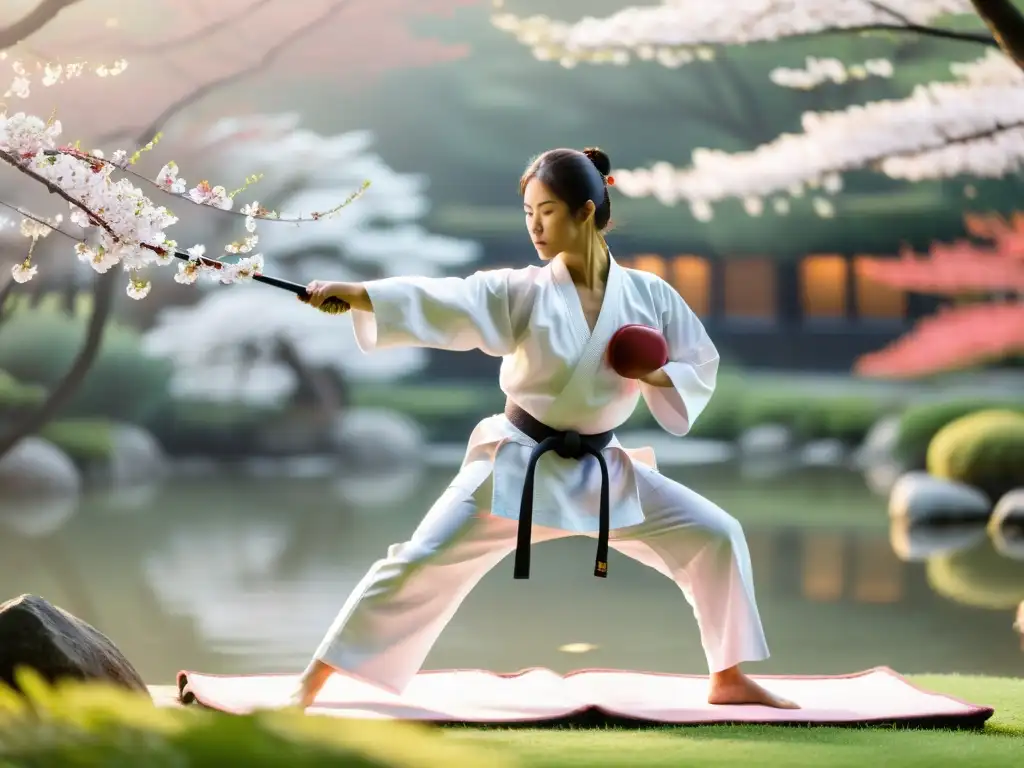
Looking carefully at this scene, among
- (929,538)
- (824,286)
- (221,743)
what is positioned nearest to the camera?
(221,743)

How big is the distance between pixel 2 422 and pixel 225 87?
9.01 feet

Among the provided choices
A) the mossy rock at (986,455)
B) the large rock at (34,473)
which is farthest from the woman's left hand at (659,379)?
the large rock at (34,473)

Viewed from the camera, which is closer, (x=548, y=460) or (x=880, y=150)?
(x=548, y=460)

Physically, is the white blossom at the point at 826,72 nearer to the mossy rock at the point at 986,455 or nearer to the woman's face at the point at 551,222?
the mossy rock at the point at 986,455

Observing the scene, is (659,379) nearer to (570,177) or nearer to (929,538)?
(570,177)

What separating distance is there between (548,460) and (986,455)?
221 inches

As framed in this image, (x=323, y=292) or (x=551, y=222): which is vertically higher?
(x=551, y=222)

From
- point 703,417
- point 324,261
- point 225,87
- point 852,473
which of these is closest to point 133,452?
point 324,261

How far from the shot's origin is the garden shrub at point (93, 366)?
30.1 ft

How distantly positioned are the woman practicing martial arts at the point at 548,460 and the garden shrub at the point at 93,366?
7122mm

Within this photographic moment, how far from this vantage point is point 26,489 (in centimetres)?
865

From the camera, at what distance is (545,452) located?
261cm

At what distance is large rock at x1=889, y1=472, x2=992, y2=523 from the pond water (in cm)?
15

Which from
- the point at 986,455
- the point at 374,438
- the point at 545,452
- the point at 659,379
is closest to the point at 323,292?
the point at 545,452
